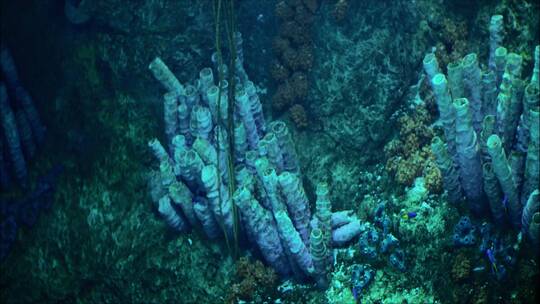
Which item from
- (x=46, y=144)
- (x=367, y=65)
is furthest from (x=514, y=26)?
(x=46, y=144)

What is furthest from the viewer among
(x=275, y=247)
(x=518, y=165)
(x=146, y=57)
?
(x=146, y=57)

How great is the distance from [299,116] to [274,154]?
0.83 m

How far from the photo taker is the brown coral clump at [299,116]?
5070 mm

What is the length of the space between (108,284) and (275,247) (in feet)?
6.87

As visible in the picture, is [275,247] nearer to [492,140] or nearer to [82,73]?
[492,140]

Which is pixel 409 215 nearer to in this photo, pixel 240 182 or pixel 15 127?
pixel 240 182

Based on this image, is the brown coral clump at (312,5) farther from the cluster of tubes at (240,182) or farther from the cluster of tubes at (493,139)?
the cluster of tubes at (493,139)

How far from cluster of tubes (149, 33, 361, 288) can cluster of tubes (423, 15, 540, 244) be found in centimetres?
112

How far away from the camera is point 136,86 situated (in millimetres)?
5473

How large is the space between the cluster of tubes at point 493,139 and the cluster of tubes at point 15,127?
522cm

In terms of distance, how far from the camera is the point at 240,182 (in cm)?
452

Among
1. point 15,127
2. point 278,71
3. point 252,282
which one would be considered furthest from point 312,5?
point 15,127

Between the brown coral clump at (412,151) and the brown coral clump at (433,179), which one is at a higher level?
the brown coral clump at (412,151)

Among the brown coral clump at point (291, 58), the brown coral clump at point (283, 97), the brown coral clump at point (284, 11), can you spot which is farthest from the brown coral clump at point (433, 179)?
the brown coral clump at point (284, 11)
